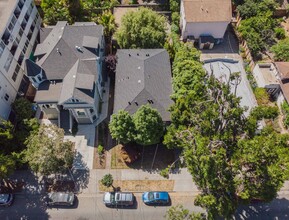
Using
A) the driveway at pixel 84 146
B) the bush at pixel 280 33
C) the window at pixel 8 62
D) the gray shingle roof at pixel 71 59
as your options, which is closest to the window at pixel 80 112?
the driveway at pixel 84 146

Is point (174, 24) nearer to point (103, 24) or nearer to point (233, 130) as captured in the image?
Answer: point (103, 24)

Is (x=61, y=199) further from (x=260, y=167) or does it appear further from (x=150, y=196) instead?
(x=260, y=167)

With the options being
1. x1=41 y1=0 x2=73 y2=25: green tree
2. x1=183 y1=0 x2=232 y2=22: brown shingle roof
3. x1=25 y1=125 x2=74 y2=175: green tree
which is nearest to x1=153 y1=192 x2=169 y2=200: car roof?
x1=25 y1=125 x2=74 y2=175: green tree

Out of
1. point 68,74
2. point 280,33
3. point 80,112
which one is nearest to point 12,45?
→ point 68,74

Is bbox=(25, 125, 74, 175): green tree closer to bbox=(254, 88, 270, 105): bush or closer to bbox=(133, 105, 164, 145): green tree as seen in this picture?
bbox=(133, 105, 164, 145): green tree

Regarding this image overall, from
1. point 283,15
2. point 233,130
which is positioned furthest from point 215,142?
point 283,15
